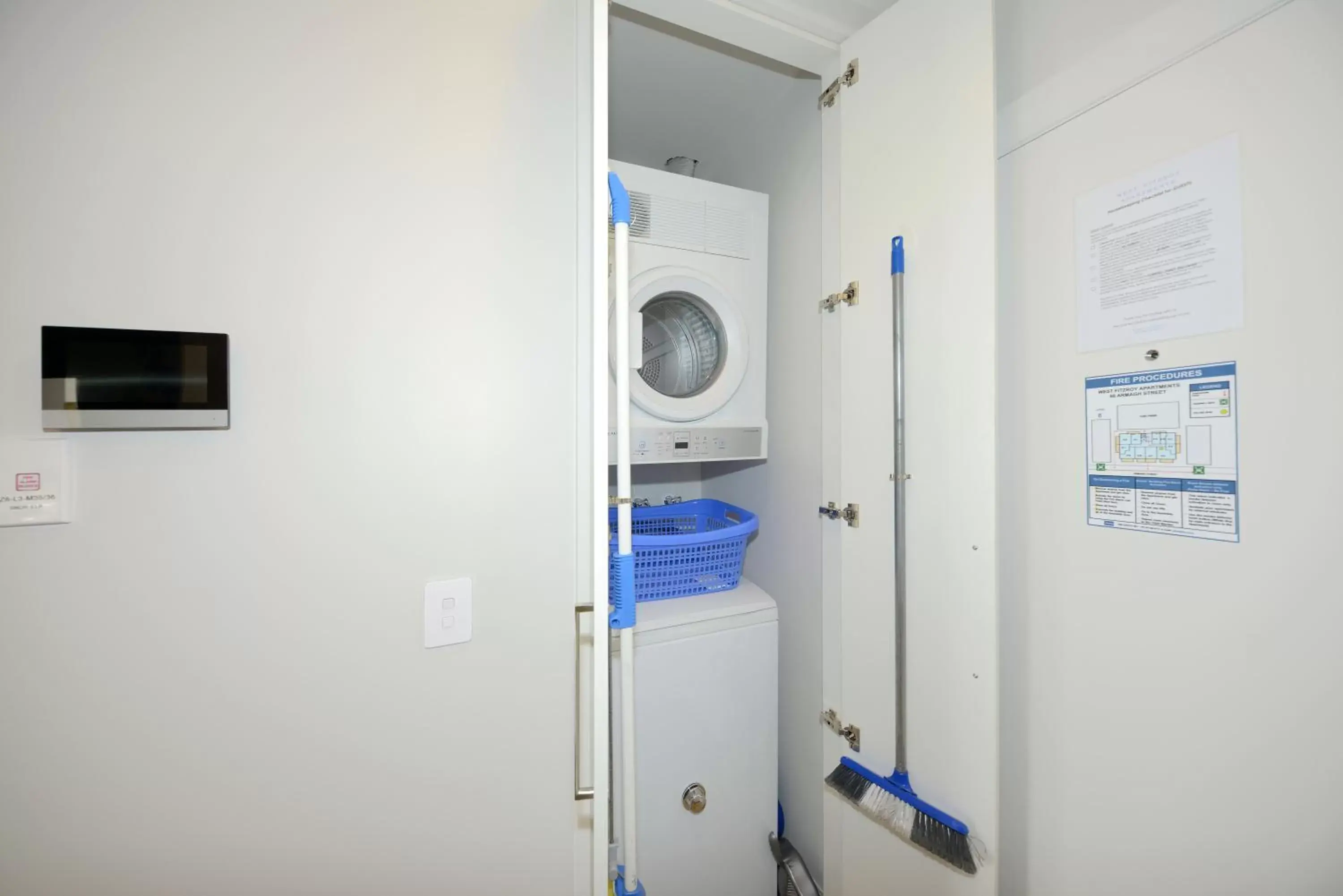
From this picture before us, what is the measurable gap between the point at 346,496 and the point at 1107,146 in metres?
1.65

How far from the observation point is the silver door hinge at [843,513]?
143cm

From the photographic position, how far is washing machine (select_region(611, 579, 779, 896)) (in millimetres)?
1356

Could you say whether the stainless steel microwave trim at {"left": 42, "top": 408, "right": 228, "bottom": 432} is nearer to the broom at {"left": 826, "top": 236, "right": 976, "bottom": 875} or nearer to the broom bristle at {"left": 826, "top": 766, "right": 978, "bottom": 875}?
the broom at {"left": 826, "top": 236, "right": 976, "bottom": 875}

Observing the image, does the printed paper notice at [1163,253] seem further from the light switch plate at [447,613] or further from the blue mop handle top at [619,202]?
the light switch plate at [447,613]

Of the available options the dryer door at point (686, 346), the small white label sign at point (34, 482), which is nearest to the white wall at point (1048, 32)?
the dryer door at point (686, 346)

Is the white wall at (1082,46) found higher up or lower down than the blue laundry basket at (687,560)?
higher up

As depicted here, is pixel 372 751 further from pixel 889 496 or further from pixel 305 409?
pixel 889 496

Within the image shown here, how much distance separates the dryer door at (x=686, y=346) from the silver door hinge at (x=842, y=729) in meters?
1.02

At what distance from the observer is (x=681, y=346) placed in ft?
6.12

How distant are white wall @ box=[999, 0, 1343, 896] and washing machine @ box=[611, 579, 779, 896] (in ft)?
2.09

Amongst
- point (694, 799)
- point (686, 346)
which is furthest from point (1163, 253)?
point (694, 799)

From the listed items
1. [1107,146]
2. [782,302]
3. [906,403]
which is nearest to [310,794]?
[906,403]

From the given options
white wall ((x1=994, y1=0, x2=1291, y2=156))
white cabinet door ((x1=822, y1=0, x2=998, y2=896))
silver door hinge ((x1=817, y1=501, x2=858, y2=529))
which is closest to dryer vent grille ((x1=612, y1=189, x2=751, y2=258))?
white cabinet door ((x1=822, y1=0, x2=998, y2=896))

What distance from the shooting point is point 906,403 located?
1282 millimetres
